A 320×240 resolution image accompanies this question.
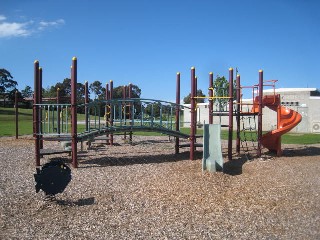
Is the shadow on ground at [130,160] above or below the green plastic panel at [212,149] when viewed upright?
below

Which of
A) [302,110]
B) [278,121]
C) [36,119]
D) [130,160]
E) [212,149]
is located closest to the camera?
[212,149]

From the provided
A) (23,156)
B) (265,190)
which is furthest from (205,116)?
(265,190)

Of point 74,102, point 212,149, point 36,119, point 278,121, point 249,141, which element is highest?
point 74,102

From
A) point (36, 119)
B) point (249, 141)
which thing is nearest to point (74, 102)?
point (36, 119)

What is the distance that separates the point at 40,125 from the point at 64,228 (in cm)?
667

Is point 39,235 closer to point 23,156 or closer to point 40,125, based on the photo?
point 40,125

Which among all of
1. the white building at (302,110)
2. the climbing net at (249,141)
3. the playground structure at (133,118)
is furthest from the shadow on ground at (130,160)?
the white building at (302,110)

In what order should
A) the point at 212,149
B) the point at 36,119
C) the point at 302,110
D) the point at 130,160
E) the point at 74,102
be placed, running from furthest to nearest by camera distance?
1. the point at 302,110
2. the point at 130,160
3. the point at 36,119
4. the point at 74,102
5. the point at 212,149

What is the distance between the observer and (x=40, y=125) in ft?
37.3

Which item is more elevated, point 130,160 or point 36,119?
point 36,119

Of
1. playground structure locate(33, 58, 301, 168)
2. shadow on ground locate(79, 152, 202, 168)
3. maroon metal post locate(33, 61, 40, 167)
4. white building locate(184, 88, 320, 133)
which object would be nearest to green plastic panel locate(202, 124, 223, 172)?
playground structure locate(33, 58, 301, 168)

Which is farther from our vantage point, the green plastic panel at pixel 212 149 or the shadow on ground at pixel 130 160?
the shadow on ground at pixel 130 160

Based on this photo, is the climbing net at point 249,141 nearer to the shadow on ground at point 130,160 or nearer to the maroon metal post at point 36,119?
the shadow on ground at point 130,160

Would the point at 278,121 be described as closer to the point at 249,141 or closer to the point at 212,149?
the point at 212,149
